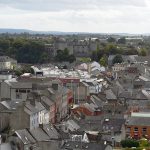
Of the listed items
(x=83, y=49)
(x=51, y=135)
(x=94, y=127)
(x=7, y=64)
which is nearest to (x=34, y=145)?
(x=51, y=135)

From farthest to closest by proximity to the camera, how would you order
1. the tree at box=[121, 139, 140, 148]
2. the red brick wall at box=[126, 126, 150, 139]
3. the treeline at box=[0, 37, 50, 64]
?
the treeline at box=[0, 37, 50, 64]
the red brick wall at box=[126, 126, 150, 139]
the tree at box=[121, 139, 140, 148]

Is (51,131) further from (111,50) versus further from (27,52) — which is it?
(111,50)

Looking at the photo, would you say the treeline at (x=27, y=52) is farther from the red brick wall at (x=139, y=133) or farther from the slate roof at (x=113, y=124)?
the slate roof at (x=113, y=124)

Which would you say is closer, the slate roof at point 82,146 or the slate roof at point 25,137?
the slate roof at point 82,146

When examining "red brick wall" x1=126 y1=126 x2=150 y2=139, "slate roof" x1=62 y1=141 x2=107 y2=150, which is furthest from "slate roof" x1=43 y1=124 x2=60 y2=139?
"red brick wall" x1=126 y1=126 x2=150 y2=139

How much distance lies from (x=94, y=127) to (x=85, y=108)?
26.9 feet

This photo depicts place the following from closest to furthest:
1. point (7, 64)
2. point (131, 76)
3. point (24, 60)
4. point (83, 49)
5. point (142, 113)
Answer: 1. point (142, 113)
2. point (131, 76)
3. point (7, 64)
4. point (24, 60)
5. point (83, 49)

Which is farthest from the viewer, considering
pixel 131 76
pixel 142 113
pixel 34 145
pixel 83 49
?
pixel 83 49

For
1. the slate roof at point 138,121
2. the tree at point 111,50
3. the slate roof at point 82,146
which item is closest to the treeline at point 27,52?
the tree at point 111,50

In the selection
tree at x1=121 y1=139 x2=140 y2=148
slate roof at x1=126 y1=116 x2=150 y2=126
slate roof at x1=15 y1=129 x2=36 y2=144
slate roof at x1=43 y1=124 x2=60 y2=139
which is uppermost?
slate roof at x1=15 y1=129 x2=36 y2=144

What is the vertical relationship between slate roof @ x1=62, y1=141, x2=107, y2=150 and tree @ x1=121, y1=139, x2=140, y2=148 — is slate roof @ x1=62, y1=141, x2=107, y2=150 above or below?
above

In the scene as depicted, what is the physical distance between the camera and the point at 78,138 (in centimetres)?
3791

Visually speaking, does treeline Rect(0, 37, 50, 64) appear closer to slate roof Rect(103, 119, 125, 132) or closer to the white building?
the white building

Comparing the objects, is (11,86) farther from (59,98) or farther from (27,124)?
(27,124)
